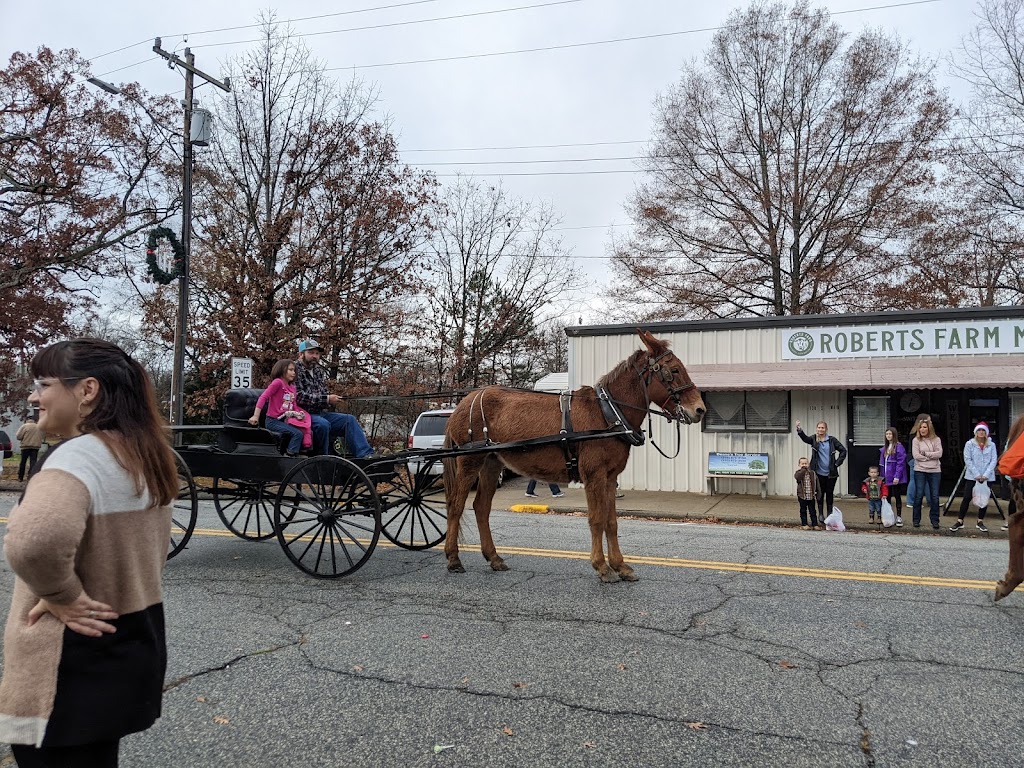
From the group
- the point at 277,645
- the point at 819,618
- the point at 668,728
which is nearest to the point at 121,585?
the point at 668,728

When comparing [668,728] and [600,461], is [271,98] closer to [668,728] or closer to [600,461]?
[600,461]

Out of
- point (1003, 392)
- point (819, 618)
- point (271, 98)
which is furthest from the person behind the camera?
point (271, 98)

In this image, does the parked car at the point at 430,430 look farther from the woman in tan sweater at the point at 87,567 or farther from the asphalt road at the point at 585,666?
the woman in tan sweater at the point at 87,567

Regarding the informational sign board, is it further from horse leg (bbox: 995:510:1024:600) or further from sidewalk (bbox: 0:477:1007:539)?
horse leg (bbox: 995:510:1024:600)

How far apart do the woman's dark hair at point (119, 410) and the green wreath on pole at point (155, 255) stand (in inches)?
573

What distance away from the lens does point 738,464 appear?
51.5ft

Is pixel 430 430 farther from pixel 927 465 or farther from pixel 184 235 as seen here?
pixel 927 465

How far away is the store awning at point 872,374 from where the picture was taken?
44.5ft

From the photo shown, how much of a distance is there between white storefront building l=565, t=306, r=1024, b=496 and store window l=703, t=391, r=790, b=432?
22 millimetres

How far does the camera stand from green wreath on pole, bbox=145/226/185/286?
15086 millimetres

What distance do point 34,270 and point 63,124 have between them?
426 centimetres

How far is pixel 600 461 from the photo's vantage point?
22.0 ft

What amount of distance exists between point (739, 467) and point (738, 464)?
0.23ft

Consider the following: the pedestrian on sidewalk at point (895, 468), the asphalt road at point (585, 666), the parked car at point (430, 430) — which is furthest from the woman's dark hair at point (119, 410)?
the parked car at point (430, 430)
